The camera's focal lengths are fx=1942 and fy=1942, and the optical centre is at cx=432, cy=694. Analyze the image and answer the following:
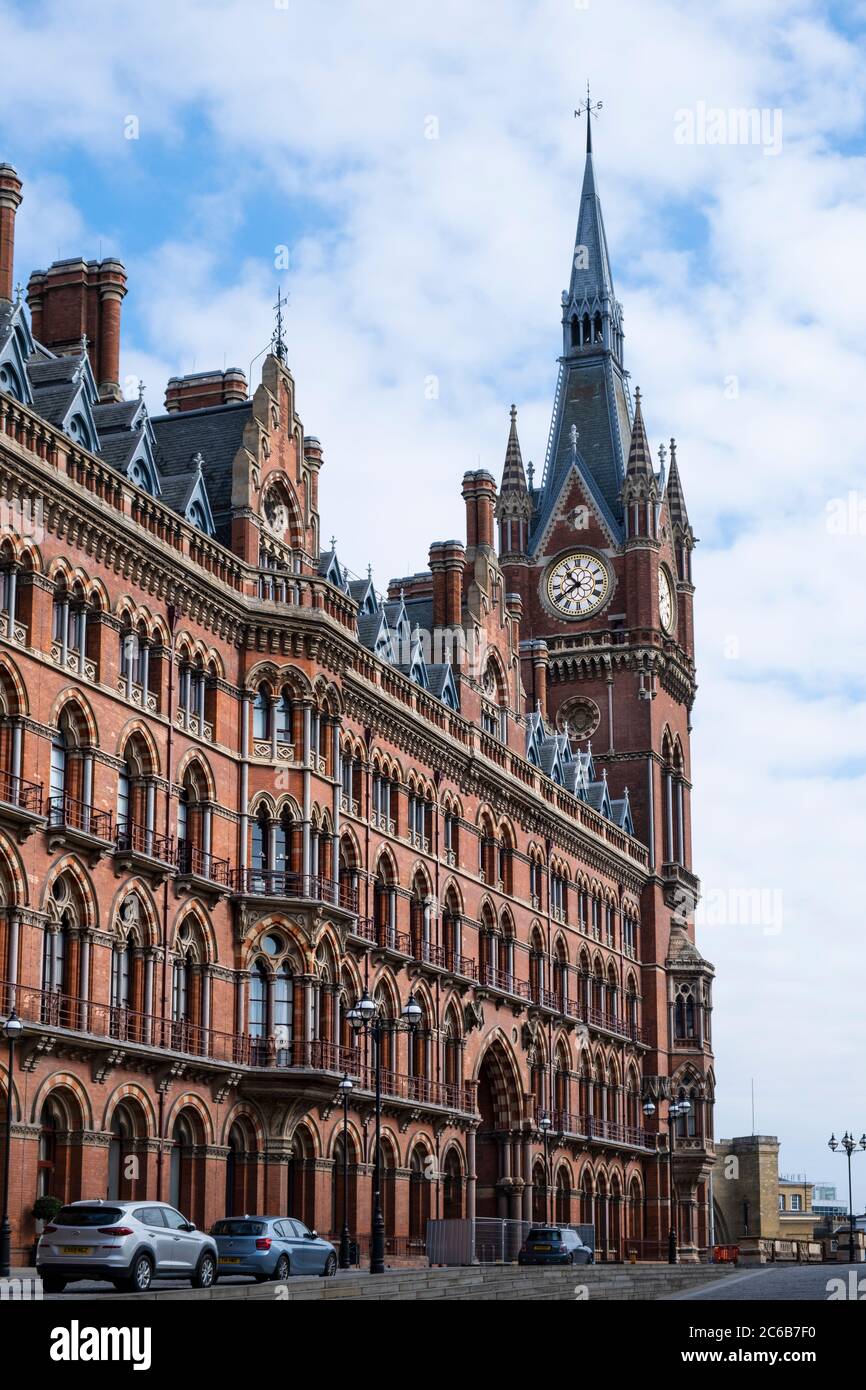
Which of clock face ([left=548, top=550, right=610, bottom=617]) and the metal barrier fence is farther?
clock face ([left=548, top=550, right=610, bottom=617])

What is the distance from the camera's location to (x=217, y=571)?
51719 millimetres

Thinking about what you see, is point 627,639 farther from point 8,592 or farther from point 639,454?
point 8,592

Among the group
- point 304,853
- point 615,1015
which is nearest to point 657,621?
point 615,1015

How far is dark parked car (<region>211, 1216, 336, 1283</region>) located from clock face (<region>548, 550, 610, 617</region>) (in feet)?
206

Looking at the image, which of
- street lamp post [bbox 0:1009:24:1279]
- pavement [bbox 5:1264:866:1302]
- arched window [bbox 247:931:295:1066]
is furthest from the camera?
arched window [bbox 247:931:295:1066]

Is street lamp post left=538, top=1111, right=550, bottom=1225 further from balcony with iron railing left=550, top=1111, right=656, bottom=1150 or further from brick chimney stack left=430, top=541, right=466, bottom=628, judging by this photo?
brick chimney stack left=430, top=541, right=466, bottom=628

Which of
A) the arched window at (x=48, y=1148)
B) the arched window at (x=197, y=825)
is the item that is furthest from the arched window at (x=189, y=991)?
the arched window at (x=48, y=1148)

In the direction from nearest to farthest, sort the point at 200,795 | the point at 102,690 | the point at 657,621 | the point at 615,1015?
the point at 102,690, the point at 200,795, the point at 615,1015, the point at 657,621

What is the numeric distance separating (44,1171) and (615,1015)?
48434mm

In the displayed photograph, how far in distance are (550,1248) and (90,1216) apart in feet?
91.9

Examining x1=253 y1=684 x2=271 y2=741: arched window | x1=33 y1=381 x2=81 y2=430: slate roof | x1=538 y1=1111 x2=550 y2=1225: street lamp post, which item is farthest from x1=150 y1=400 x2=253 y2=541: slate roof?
x1=538 y1=1111 x2=550 y2=1225: street lamp post

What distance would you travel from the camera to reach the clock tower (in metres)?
93.2

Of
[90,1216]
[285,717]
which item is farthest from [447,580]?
[90,1216]
